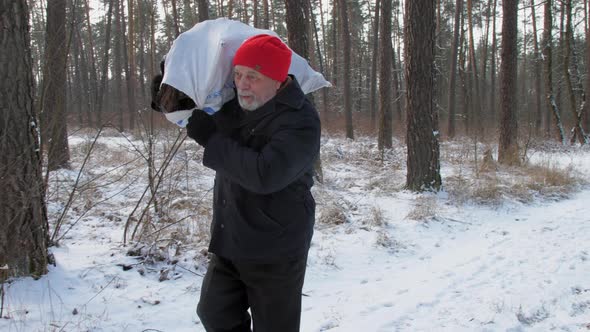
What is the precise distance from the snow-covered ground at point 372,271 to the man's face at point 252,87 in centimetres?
195

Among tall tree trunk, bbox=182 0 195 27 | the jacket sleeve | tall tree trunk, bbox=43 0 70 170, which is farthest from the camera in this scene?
tall tree trunk, bbox=182 0 195 27

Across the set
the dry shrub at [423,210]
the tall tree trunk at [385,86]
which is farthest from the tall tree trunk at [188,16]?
the dry shrub at [423,210]

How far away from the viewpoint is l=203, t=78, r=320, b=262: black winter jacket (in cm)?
162

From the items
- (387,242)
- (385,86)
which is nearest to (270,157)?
(387,242)

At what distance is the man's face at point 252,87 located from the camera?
5.65ft

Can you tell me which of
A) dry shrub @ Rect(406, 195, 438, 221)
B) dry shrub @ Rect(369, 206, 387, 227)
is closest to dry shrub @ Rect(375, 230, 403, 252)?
dry shrub @ Rect(369, 206, 387, 227)

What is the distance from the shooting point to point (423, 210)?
6.10m

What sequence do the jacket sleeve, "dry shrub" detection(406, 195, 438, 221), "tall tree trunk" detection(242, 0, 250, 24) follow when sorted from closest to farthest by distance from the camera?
the jacket sleeve → "dry shrub" detection(406, 195, 438, 221) → "tall tree trunk" detection(242, 0, 250, 24)

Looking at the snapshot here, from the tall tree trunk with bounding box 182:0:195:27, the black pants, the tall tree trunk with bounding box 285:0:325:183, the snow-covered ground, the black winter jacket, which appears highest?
the tall tree trunk with bounding box 182:0:195:27

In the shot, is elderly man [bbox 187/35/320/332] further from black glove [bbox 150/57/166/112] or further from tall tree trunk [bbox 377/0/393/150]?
tall tree trunk [bbox 377/0/393/150]

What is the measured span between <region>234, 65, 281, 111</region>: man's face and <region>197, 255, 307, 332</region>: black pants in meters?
0.67

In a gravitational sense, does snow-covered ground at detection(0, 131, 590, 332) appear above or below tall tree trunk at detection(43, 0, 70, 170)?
below

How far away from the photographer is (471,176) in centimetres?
883

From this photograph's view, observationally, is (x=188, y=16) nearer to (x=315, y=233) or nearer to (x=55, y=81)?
(x=315, y=233)
